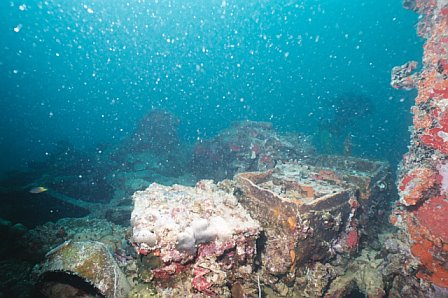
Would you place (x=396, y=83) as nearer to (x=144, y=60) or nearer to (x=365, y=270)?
(x=365, y=270)

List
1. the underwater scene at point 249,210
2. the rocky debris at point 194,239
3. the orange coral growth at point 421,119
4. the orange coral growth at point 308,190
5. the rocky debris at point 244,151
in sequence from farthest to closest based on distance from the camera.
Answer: the rocky debris at point 244,151, the orange coral growth at point 308,190, the orange coral growth at point 421,119, the underwater scene at point 249,210, the rocky debris at point 194,239

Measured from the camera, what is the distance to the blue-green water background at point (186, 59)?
8575 cm

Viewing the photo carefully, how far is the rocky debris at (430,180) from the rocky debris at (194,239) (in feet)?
11.7

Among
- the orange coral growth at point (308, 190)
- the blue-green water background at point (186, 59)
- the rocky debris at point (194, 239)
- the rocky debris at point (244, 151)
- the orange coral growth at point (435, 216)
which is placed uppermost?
the blue-green water background at point (186, 59)

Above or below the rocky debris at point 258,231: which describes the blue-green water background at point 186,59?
above

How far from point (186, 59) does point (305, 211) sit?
6866 inches

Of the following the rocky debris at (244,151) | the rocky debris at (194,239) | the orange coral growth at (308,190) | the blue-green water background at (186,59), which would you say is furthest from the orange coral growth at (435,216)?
the blue-green water background at (186,59)

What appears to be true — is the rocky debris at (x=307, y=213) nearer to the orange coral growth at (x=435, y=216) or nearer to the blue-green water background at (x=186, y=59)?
the orange coral growth at (x=435, y=216)

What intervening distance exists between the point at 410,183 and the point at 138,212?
5.36m

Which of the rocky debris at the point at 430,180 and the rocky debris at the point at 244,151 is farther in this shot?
the rocky debris at the point at 244,151

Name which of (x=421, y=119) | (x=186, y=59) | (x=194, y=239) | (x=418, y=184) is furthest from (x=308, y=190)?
(x=186, y=59)

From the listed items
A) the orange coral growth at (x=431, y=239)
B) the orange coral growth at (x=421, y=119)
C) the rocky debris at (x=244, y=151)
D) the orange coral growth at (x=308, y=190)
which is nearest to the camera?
the orange coral growth at (x=431, y=239)

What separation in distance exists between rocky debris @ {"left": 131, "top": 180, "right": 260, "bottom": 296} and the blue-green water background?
6420 centimetres

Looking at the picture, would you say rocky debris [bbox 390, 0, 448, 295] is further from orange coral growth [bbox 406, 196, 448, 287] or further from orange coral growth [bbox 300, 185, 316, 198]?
orange coral growth [bbox 300, 185, 316, 198]
